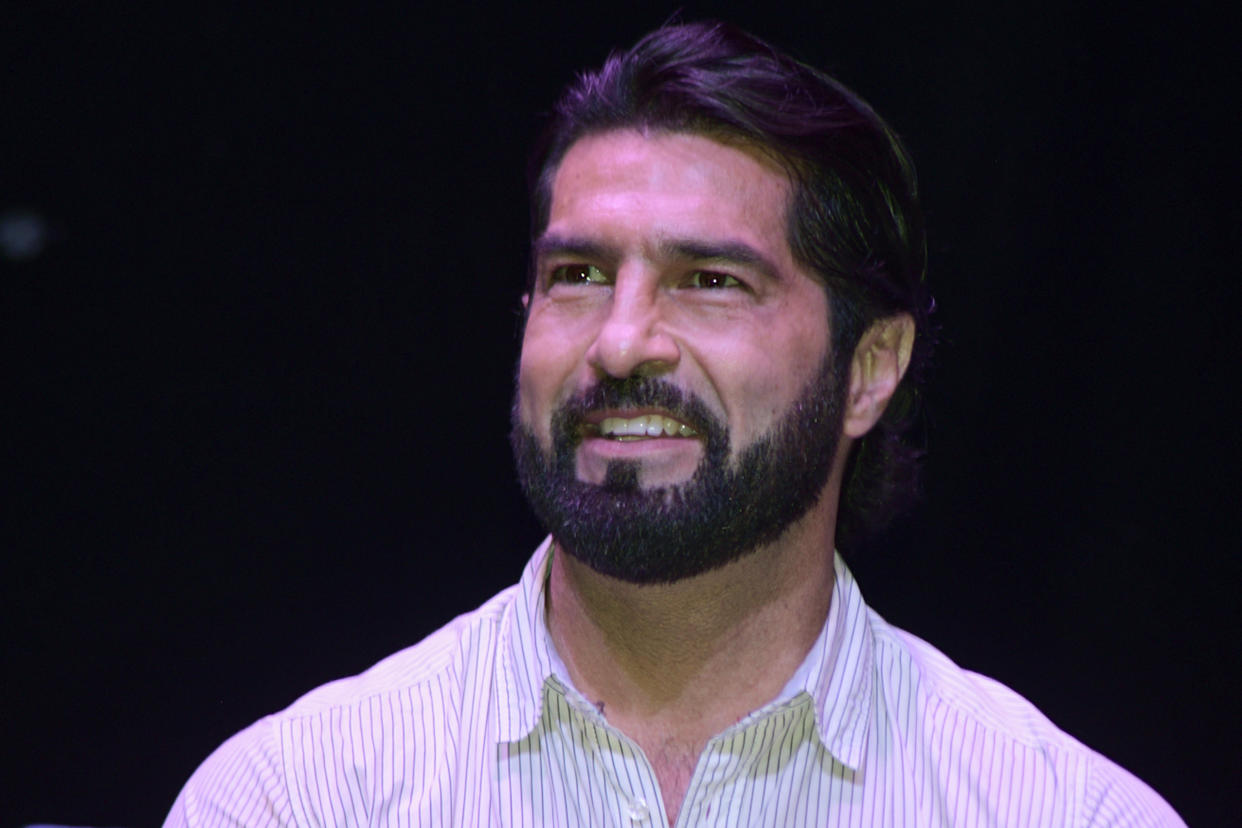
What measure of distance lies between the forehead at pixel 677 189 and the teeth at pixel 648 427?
0.82 feet

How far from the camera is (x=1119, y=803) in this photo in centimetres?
190

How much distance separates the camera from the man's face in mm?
1776

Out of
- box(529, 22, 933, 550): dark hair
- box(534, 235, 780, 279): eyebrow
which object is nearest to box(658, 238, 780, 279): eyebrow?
box(534, 235, 780, 279): eyebrow

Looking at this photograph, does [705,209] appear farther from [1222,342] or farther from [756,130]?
[1222,342]

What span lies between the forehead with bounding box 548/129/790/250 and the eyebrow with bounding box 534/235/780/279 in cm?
2

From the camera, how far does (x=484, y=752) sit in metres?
1.88

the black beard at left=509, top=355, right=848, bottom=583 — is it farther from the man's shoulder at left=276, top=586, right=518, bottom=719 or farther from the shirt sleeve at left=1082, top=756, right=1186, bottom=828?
the shirt sleeve at left=1082, top=756, right=1186, bottom=828

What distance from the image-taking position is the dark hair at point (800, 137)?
1903 millimetres

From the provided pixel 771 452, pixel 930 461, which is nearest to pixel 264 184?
pixel 771 452

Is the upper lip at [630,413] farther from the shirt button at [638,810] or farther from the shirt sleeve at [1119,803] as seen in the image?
the shirt sleeve at [1119,803]

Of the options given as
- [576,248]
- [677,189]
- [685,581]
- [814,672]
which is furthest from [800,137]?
[814,672]

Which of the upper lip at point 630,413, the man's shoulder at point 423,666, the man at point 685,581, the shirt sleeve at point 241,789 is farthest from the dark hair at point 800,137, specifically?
the shirt sleeve at point 241,789

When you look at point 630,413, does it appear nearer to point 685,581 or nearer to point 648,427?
point 648,427

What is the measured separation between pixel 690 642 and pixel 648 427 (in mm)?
324
